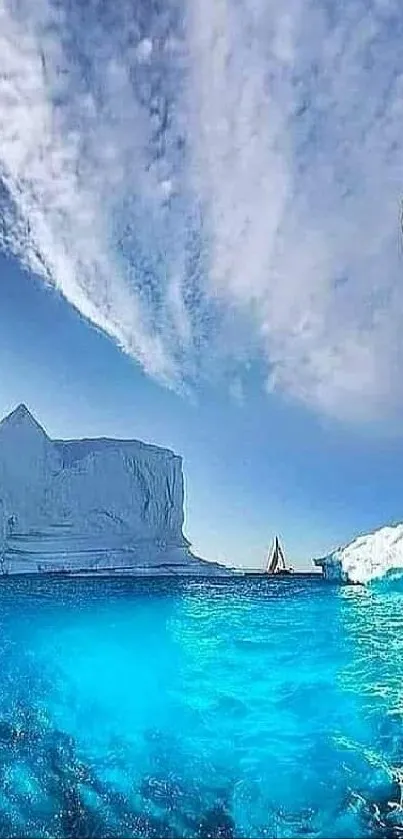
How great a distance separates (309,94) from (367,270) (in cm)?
173

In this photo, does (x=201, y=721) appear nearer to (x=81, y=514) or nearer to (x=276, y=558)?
(x=276, y=558)

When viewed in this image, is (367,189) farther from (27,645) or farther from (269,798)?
(27,645)

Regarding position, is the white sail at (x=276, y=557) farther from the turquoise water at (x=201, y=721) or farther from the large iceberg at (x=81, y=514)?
the large iceberg at (x=81, y=514)

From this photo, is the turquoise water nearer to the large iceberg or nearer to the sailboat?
the sailboat

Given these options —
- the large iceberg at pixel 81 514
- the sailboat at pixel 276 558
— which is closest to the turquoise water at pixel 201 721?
the sailboat at pixel 276 558

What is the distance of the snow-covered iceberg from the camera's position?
9545 mm

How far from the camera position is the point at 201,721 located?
5.76 m

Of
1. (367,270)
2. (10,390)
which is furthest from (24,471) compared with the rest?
(367,270)

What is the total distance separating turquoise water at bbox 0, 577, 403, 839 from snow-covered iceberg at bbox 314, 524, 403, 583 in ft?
2.61

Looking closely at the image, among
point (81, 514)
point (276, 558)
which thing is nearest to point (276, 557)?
point (276, 558)

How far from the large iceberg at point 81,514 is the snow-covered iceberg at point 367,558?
3.99 metres

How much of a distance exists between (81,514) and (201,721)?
939 centimetres

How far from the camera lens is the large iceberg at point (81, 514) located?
1434cm

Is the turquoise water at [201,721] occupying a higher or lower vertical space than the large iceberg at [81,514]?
lower
